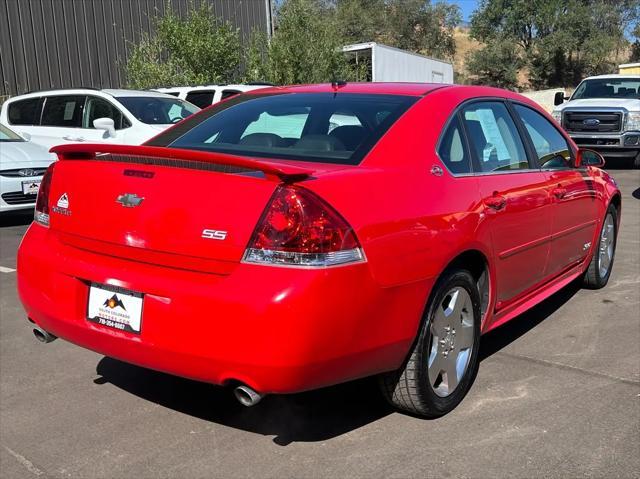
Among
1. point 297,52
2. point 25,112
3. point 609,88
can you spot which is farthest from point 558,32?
point 25,112

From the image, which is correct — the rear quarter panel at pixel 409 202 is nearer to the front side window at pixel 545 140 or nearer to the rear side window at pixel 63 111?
the front side window at pixel 545 140

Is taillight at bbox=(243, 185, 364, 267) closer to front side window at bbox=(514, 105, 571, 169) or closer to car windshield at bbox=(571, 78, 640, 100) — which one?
front side window at bbox=(514, 105, 571, 169)

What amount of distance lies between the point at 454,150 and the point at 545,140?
4.49 ft

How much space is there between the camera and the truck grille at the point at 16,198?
8.89 metres

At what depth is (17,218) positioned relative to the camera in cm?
997

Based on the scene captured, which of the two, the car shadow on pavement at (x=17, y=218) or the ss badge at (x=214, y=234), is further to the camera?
the car shadow on pavement at (x=17, y=218)

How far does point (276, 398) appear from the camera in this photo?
3639 mm

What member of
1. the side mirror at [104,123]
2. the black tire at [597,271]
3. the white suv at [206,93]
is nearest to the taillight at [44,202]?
the black tire at [597,271]

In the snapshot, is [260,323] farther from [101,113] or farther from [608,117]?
[608,117]

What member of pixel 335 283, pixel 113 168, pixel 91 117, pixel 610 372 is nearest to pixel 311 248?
pixel 335 283

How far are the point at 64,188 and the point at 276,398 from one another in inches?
57.7

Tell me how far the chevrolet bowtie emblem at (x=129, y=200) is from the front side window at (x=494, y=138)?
66.8 inches

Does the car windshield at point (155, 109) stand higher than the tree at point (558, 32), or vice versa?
the tree at point (558, 32)

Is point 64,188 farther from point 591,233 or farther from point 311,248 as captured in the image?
point 591,233
